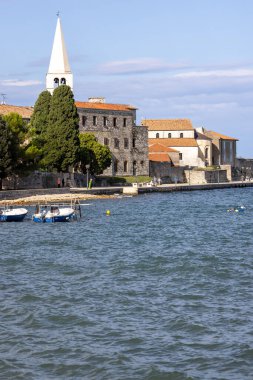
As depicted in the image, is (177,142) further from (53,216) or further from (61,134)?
(53,216)

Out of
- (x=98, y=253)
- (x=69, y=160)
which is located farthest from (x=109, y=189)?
(x=98, y=253)

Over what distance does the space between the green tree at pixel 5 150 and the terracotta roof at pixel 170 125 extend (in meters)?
56.2

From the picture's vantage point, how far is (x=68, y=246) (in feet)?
124

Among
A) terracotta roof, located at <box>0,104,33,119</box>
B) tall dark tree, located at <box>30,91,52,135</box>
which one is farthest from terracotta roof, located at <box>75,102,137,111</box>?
tall dark tree, located at <box>30,91,52,135</box>

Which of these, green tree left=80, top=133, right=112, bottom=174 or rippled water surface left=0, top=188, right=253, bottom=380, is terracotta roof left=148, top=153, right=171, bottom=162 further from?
rippled water surface left=0, top=188, right=253, bottom=380

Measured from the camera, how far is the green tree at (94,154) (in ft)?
273

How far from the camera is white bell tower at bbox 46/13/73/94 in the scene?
295 ft

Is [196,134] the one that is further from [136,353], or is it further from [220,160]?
[136,353]

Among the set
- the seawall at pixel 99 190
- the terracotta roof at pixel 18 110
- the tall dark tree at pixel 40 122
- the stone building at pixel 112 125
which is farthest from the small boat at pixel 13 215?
the stone building at pixel 112 125

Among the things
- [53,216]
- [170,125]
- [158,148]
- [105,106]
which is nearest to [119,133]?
[105,106]

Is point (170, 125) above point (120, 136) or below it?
above

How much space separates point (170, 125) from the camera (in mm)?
122750

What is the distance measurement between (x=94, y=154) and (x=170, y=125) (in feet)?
130

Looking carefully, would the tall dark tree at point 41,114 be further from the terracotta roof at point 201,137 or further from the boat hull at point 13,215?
the terracotta roof at point 201,137
